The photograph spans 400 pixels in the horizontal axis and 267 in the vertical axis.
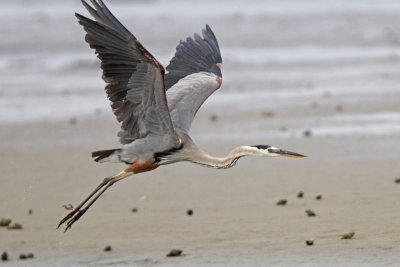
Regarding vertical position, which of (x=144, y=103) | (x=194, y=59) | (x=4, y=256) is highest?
(x=194, y=59)

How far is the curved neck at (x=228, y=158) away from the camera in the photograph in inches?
329

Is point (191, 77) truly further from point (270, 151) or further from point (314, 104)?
point (314, 104)

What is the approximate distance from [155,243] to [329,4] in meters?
42.4

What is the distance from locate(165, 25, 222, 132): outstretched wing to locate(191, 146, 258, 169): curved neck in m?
0.59

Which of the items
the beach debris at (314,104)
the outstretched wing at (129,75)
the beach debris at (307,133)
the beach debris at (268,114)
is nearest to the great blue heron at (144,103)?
the outstretched wing at (129,75)

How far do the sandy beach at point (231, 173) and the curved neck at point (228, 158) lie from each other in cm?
74

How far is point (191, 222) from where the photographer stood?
952cm

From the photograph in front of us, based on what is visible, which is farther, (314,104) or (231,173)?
(314,104)

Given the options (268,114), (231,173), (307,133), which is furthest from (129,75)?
(268,114)

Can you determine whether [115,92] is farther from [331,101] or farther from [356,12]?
[356,12]

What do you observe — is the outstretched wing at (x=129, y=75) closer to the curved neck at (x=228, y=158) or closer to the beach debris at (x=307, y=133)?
the curved neck at (x=228, y=158)

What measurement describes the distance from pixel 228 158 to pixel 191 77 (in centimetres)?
206

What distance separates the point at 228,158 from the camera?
859 centimetres

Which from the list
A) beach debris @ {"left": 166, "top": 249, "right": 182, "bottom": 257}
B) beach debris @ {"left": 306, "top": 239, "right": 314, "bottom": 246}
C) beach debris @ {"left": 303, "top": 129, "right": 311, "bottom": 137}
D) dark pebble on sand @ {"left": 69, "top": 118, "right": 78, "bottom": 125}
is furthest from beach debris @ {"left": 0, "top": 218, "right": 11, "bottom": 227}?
dark pebble on sand @ {"left": 69, "top": 118, "right": 78, "bottom": 125}
